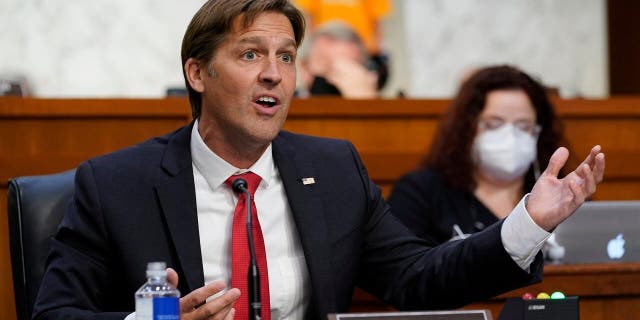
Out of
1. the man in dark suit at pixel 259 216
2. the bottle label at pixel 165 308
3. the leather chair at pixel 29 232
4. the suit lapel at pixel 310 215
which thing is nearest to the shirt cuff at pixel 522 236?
the man in dark suit at pixel 259 216

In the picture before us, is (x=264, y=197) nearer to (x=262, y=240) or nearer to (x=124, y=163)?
(x=262, y=240)

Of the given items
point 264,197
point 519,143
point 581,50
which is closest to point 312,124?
point 519,143

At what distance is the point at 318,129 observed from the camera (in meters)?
3.93

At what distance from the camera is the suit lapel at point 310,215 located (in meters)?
2.37

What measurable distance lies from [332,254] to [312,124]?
1.54 meters

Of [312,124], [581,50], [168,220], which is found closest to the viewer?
[168,220]

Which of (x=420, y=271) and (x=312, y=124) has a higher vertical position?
(x=312, y=124)

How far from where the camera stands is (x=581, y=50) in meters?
7.02

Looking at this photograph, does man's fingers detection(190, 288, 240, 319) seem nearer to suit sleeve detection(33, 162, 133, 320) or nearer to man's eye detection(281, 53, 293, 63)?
suit sleeve detection(33, 162, 133, 320)

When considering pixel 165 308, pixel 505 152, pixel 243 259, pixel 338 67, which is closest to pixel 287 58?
pixel 243 259

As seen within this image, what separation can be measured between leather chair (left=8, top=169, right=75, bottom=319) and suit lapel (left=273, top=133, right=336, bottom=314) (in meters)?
0.52

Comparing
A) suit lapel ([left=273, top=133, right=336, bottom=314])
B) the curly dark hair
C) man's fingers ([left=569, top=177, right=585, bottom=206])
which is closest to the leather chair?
suit lapel ([left=273, top=133, right=336, bottom=314])

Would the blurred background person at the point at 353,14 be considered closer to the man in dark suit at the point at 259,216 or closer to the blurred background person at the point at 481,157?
the blurred background person at the point at 481,157

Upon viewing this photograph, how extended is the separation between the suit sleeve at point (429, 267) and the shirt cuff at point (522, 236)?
0.6 inches
